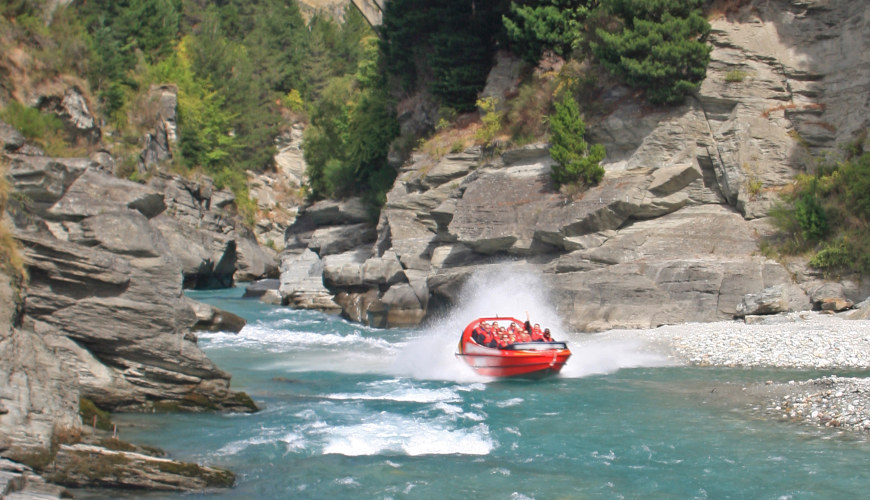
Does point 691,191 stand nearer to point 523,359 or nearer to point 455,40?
point 523,359

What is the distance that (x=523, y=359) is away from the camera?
18969 millimetres

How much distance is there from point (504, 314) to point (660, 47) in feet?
36.8

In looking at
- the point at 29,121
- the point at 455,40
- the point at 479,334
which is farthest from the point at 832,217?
the point at 29,121

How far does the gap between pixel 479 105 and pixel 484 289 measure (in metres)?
10.6

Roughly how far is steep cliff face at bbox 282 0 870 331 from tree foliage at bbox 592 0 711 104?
0.81 m

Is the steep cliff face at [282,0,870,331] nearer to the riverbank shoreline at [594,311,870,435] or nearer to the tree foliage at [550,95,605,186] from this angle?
the tree foliage at [550,95,605,186]

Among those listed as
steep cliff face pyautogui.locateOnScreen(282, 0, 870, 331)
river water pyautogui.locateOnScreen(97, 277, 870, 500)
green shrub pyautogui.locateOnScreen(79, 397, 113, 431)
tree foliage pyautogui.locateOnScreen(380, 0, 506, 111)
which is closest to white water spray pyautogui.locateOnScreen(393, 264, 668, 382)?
river water pyautogui.locateOnScreen(97, 277, 870, 500)

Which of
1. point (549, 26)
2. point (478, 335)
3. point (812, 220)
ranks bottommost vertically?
point (478, 335)

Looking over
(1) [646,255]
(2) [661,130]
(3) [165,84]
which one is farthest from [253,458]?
(3) [165,84]

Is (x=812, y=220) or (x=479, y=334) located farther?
(x=812, y=220)

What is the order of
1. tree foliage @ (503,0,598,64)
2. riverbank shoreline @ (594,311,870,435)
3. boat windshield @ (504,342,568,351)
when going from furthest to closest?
tree foliage @ (503,0,598,64) < boat windshield @ (504,342,568,351) < riverbank shoreline @ (594,311,870,435)

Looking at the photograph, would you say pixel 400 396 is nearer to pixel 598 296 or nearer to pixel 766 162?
pixel 598 296

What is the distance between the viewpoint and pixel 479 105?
3559cm

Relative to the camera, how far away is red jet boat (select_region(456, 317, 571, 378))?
742 inches
